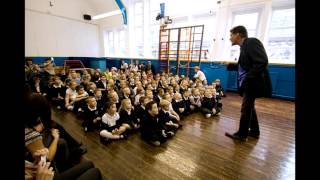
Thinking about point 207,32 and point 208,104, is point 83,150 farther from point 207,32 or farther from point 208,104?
point 207,32

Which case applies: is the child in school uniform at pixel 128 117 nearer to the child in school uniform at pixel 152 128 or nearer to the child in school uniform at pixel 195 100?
the child in school uniform at pixel 152 128

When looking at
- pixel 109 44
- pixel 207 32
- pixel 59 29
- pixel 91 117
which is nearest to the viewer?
pixel 91 117

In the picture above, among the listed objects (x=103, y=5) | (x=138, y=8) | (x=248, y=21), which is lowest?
(x=248, y=21)

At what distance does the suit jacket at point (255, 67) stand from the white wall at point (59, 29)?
30.2ft

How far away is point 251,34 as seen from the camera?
18.1ft

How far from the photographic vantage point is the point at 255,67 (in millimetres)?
1994

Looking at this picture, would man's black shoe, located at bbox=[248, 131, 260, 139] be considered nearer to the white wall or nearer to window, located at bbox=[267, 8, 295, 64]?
window, located at bbox=[267, 8, 295, 64]

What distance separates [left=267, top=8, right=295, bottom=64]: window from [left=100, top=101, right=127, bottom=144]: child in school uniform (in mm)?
5207

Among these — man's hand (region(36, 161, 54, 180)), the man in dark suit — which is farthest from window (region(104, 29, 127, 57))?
man's hand (region(36, 161, 54, 180))

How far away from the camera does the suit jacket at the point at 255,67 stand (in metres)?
1.99

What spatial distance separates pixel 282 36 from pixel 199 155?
510cm

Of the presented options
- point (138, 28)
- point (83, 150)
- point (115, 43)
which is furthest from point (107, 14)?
point (83, 150)

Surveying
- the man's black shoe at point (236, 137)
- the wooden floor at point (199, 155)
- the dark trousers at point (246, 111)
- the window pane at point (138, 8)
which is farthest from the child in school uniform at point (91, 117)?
the window pane at point (138, 8)

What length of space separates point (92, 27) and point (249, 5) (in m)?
8.76
